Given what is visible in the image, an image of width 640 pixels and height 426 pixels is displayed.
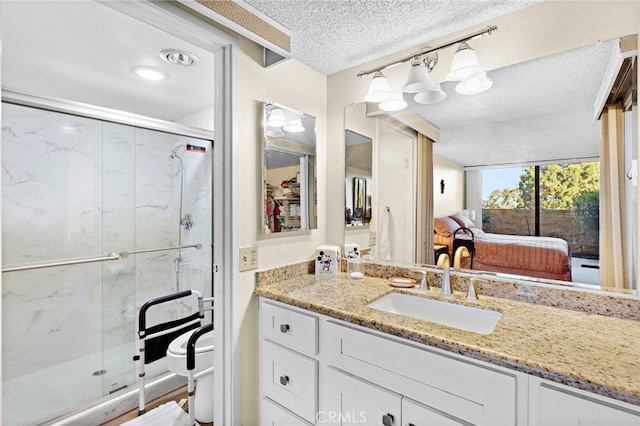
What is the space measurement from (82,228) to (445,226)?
2367 millimetres

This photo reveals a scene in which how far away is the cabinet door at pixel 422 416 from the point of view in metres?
0.93

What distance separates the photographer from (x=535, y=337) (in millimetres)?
967

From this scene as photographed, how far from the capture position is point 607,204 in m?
1.21

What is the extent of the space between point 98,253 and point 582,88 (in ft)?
9.60

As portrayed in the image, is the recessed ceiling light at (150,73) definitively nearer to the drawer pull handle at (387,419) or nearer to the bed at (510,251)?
the bed at (510,251)

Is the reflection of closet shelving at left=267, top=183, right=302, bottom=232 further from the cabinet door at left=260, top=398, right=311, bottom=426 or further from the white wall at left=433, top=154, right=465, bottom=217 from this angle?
the cabinet door at left=260, top=398, right=311, bottom=426

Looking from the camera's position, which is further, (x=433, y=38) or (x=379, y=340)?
(x=433, y=38)

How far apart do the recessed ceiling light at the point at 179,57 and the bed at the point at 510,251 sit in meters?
1.74

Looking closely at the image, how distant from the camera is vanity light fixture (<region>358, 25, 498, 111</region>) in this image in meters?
1.37

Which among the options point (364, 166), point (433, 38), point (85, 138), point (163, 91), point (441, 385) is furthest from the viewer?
point (163, 91)

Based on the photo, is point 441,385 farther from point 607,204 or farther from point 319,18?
point 319,18

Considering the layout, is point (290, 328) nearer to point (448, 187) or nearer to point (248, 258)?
point (248, 258)

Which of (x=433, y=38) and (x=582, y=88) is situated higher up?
(x=433, y=38)

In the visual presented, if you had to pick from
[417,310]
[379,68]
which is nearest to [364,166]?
[379,68]
